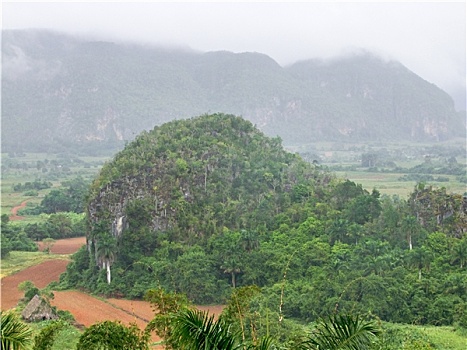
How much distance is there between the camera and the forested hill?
141 m

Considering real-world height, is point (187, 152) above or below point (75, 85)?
below

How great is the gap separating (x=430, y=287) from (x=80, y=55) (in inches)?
6032

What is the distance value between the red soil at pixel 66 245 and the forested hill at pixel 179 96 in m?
88.3

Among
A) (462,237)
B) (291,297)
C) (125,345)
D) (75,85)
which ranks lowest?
(291,297)

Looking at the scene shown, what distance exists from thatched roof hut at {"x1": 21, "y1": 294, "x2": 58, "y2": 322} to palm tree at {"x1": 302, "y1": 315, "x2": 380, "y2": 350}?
17931mm

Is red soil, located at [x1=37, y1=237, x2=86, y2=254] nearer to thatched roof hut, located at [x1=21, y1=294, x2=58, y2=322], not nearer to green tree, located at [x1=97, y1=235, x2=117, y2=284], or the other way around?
green tree, located at [x1=97, y1=235, x2=117, y2=284]

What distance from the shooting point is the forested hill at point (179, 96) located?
141125 millimetres

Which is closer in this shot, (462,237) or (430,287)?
(430,287)

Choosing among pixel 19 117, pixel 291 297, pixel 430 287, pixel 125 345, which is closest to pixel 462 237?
pixel 430 287

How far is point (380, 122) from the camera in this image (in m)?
164

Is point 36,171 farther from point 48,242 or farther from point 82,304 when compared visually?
point 82,304

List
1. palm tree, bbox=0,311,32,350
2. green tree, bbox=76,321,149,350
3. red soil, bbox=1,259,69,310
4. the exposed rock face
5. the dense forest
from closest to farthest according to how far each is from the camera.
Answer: palm tree, bbox=0,311,32,350
green tree, bbox=76,321,149,350
the dense forest
red soil, bbox=1,259,69,310
the exposed rock face

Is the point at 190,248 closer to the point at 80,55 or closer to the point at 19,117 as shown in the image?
the point at 19,117

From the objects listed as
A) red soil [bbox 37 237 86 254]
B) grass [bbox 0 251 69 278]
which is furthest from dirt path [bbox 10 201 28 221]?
grass [bbox 0 251 69 278]
